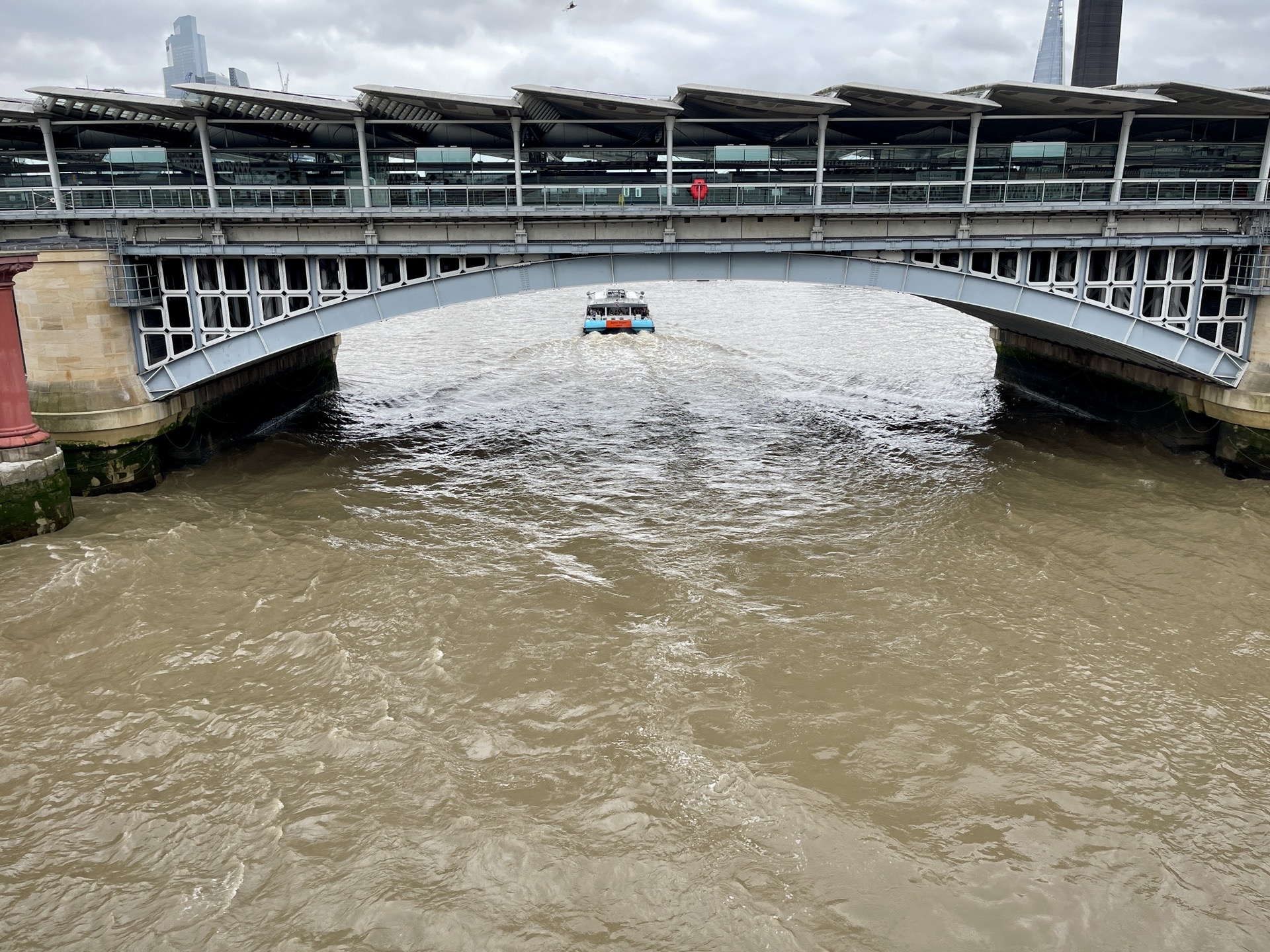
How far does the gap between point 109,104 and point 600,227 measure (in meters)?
12.0

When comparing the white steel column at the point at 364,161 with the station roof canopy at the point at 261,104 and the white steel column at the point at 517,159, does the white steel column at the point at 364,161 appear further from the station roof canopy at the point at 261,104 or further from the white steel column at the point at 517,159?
the white steel column at the point at 517,159

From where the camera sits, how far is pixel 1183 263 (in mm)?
24125

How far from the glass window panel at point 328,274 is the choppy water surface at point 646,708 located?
17.0 ft

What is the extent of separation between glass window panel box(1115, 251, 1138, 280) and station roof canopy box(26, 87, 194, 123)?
77.1ft

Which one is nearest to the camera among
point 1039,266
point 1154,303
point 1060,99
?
point 1060,99

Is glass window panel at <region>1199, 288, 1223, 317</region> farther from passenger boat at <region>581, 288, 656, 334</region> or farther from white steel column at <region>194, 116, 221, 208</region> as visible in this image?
passenger boat at <region>581, 288, 656, 334</region>

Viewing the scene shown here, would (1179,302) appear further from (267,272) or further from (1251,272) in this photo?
(267,272)

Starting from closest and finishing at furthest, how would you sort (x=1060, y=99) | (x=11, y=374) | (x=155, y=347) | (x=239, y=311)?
1. (x=11, y=374)
2. (x=1060, y=99)
3. (x=155, y=347)
4. (x=239, y=311)

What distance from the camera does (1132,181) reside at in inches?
893

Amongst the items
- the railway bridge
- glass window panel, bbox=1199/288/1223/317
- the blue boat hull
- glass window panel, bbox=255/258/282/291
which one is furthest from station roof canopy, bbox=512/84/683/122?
the blue boat hull

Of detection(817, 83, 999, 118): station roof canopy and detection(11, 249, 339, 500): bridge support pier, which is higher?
detection(817, 83, 999, 118): station roof canopy

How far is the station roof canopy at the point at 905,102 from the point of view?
21641mm

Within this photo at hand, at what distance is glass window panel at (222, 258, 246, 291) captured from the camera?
25266 mm

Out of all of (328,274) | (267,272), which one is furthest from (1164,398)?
(267,272)
